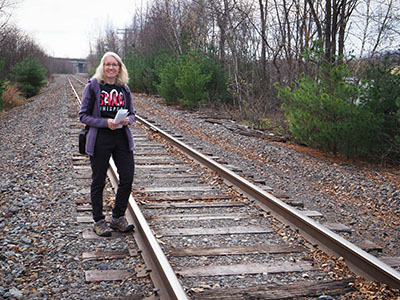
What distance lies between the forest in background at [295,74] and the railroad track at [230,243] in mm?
3769

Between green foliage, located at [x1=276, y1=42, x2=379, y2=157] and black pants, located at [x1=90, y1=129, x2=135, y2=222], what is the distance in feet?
19.9

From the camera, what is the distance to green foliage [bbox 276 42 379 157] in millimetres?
9273

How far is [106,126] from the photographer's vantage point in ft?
14.4

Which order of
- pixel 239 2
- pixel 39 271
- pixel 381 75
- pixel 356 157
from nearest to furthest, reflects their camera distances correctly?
pixel 39 271 < pixel 381 75 < pixel 356 157 < pixel 239 2

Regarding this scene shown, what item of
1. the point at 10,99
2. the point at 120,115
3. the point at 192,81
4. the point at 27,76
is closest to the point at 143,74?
the point at 27,76

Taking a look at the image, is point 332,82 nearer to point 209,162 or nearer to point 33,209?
point 209,162

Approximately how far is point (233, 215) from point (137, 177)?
8.04 ft

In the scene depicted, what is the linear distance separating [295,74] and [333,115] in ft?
24.9

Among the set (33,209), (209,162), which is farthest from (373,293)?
(209,162)

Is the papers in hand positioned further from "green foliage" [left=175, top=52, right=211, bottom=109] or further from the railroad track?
"green foliage" [left=175, top=52, right=211, bottom=109]

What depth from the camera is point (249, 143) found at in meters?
11.2

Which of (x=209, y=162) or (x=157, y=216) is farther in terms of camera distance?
(x=209, y=162)

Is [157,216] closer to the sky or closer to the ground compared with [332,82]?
closer to the ground

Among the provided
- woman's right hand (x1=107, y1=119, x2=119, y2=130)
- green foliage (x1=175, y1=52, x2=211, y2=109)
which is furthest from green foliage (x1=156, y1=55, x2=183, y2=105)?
woman's right hand (x1=107, y1=119, x2=119, y2=130)
